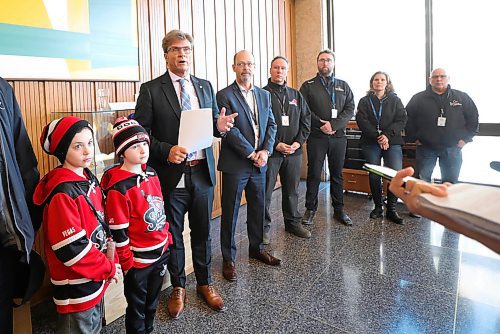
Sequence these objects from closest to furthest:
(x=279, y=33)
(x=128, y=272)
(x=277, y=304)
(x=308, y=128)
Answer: (x=128, y=272) < (x=277, y=304) < (x=308, y=128) < (x=279, y=33)

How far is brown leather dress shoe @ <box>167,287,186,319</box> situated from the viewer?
7.84ft

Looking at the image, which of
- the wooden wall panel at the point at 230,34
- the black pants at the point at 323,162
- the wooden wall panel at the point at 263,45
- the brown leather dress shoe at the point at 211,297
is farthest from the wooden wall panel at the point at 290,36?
the brown leather dress shoe at the point at 211,297

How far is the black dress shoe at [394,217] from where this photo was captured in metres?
4.17

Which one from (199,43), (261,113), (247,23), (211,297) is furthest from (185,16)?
(211,297)

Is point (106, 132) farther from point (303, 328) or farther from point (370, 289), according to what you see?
point (370, 289)

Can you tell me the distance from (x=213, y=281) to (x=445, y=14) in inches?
195

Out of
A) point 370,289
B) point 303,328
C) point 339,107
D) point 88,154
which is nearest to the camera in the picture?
point 88,154

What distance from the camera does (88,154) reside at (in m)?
1.69

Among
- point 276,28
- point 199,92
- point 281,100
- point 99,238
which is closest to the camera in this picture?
point 99,238

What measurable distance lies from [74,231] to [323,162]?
3115mm

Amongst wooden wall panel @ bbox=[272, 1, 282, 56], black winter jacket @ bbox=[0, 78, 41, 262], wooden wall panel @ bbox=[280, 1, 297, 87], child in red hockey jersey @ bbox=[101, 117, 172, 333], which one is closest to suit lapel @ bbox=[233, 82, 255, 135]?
child in red hockey jersey @ bbox=[101, 117, 172, 333]

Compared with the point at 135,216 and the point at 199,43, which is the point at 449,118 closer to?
the point at 199,43

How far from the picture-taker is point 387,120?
14.4ft

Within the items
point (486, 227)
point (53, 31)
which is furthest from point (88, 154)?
point (486, 227)
